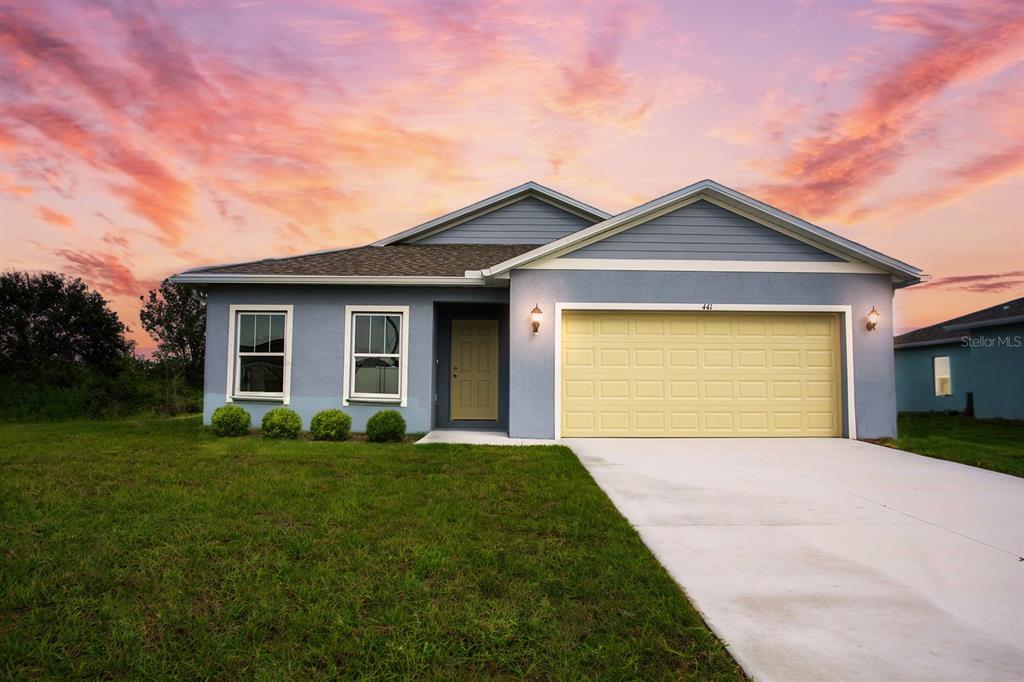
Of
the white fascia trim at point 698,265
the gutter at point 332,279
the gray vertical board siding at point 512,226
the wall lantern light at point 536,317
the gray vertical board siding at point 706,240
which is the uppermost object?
the gray vertical board siding at point 512,226

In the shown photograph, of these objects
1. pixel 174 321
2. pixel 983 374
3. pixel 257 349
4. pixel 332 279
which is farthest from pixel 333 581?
pixel 174 321

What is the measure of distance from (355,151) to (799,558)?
1321 cm

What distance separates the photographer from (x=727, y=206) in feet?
33.9

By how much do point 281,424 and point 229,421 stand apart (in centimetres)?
100

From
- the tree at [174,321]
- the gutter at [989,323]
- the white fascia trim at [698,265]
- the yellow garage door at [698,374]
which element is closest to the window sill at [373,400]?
the yellow garage door at [698,374]

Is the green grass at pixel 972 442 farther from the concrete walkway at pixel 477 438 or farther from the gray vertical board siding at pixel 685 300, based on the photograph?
the concrete walkway at pixel 477 438

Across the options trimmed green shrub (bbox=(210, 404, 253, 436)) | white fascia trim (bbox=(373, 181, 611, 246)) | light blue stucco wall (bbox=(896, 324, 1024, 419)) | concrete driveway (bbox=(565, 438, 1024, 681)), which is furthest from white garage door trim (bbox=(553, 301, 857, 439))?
light blue stucco wall (bbox=(896, 324, 1024, 419))

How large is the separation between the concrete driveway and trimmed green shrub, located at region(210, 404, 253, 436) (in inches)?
261

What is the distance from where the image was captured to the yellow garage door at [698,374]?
33.9ft

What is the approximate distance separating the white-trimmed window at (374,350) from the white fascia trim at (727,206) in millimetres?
2233

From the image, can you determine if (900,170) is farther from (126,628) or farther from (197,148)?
(197,148)

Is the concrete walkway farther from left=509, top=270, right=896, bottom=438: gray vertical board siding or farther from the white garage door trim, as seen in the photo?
the white garage door trim

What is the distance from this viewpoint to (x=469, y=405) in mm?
12195

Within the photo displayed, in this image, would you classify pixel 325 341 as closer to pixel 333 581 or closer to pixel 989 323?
pixel 333 581
